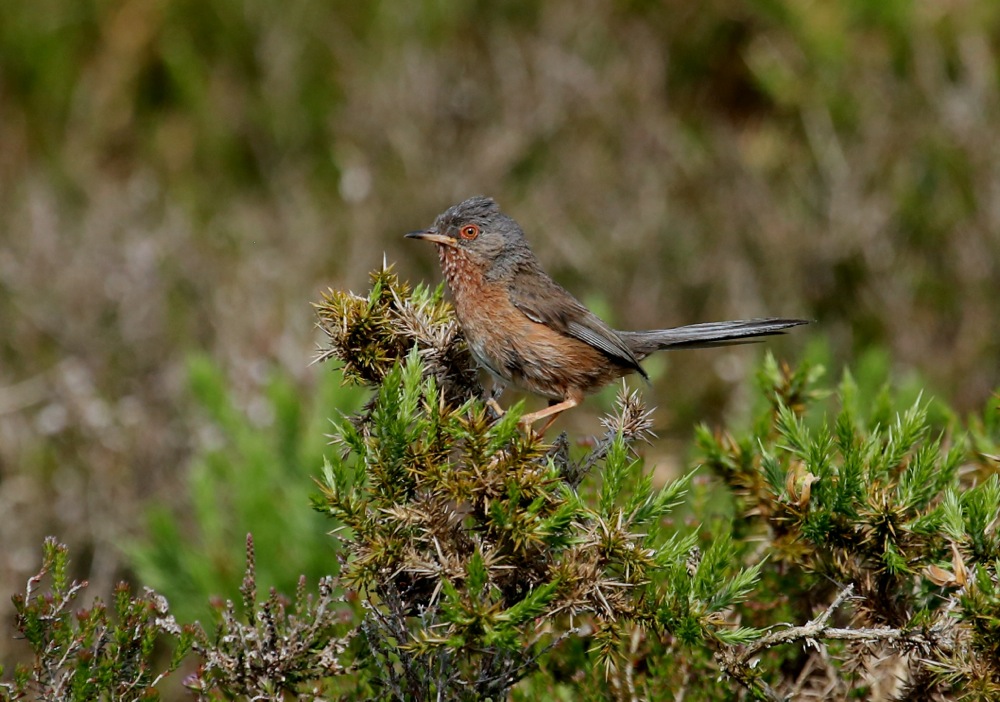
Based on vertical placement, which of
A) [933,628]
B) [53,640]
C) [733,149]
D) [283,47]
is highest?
[283,47]

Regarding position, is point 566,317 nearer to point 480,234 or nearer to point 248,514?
point 480,234

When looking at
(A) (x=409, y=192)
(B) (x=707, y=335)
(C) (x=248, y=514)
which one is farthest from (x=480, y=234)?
(A) (x=409, y=192)

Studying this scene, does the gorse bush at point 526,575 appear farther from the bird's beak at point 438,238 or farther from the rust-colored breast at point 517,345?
the bird's beak at point 438,238

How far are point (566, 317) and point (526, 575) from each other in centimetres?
188

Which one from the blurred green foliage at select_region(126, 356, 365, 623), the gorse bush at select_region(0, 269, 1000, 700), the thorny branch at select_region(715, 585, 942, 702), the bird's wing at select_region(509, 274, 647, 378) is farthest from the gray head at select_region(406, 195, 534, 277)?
the thorny branch at select_region(715, 585, 942, 702)

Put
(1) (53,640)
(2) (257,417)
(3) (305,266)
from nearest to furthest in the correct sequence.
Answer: (1) (53,640) < (2) (257,417) < (3) (305,266)

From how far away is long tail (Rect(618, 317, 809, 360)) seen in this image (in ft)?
11.4

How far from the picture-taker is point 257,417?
578 cm

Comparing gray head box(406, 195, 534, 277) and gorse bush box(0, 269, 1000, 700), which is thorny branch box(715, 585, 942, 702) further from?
gray head box(406, 195, 534, 277)

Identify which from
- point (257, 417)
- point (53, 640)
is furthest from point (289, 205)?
point (53, 640)

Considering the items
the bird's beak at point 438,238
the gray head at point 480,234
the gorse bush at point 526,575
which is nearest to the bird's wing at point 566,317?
the gray head at point 480,234

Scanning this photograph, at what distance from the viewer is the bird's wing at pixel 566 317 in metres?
3.92

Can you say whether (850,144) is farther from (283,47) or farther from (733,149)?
(283,47)

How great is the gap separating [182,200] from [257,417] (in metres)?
3.30
